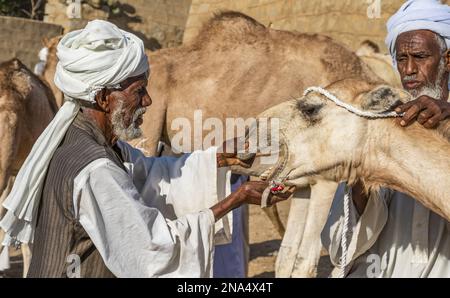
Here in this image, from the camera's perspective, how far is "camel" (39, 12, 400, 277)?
606 cm

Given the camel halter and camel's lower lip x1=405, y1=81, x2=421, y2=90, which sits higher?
camel's lower lip x1=405, y1=81, x2=421, y2=90

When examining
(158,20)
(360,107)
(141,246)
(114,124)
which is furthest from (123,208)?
(158,20)

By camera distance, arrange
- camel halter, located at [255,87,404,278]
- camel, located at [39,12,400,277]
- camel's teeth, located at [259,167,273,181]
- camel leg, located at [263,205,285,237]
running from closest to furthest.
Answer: camel halter, located at [255,87,404,278], camel's teeth, located at [259,167,273,181], camel, located at [39,12,400,277], camel leg, located at [263,205,285,237]

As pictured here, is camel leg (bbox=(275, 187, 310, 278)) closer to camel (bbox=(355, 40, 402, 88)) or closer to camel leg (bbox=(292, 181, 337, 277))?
camel leg (bbox=(292, 181, 337, 277))

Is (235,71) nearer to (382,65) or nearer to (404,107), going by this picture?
(382,65)

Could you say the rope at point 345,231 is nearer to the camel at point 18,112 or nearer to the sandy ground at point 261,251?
the sandy ground at point 261,251

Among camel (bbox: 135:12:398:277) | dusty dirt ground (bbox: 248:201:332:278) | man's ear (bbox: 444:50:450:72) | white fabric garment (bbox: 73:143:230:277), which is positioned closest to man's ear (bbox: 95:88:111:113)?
white fabric garment (bbox: 73:143:230:277)

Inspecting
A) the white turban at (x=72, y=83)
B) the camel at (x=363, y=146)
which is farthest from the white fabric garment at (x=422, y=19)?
the white turban at (x=72, y=83)

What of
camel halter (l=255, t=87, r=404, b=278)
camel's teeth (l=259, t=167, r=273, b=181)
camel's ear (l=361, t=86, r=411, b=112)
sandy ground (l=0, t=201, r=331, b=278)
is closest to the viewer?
camel's ear (l=361, t=86, r=411, b=112)

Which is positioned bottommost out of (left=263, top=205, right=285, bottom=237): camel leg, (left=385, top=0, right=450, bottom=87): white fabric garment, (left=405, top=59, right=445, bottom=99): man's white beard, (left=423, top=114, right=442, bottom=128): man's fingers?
(left=263, top=205, right=285, bottom=237): camel leg

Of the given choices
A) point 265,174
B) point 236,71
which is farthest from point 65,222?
point 236,71

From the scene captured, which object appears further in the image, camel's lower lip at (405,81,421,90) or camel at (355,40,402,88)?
camel at (355,40,402,88)

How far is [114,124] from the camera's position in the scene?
10.0 ft
